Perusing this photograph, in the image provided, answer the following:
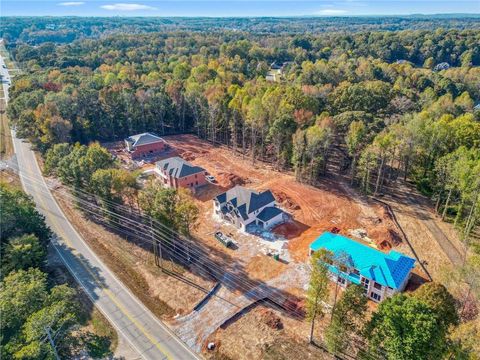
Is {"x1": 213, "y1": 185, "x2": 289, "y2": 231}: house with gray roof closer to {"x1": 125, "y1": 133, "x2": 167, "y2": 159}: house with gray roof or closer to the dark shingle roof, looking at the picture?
the dark shingle roof

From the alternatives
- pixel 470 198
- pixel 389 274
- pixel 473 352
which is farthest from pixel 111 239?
pixel 470 198

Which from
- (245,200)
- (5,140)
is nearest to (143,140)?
(5,140)

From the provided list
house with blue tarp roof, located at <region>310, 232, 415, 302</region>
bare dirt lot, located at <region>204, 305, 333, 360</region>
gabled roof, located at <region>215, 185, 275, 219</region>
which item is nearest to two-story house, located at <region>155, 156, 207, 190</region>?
gabled roof, located at <region>215, 185, 275, 219</region>

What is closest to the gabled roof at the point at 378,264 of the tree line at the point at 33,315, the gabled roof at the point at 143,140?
the tree line at the point at 33,315

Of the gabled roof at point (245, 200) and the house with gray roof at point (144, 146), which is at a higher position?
the gabled roof at point (245, 200)

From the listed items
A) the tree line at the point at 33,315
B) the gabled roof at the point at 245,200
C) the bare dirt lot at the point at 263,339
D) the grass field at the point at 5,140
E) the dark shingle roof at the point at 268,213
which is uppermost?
the tree line at the point at 33,315

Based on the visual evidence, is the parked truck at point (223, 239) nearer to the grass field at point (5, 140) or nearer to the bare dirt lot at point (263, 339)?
the bare dirt lot at point (263, 339)
